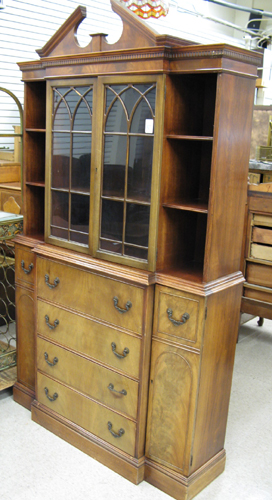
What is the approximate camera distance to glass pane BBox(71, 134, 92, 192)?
98.2 inches

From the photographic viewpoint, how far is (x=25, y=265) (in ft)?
9.72

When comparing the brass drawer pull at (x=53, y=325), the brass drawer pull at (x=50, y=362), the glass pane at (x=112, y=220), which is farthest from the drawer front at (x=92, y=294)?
the brass drawer pull at (x=50, y=362)

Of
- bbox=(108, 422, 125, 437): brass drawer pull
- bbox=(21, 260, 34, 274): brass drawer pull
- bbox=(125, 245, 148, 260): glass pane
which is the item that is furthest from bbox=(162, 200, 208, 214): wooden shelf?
bbox=(108, 422, 125, 437): brass drawer pull

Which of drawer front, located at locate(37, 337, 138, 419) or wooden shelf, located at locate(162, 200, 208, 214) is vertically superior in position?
wooden shelf, located at locate(162, 200, 208, 214)

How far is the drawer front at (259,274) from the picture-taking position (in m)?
3.81

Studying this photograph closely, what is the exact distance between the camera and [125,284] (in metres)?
2.35

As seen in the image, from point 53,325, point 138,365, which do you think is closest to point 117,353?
point 138,365

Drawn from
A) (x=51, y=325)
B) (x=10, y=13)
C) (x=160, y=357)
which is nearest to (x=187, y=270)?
(x=160, y=357)

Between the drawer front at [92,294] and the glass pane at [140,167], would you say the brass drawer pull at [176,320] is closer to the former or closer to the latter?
the drawer front at [92,294]

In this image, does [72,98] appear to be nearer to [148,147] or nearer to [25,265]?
[148,147]

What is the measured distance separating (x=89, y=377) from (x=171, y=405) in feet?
1.70

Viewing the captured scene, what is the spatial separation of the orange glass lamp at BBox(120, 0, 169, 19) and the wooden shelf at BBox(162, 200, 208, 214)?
1.32 meters

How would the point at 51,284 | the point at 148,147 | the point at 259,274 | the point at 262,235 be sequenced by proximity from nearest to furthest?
the point at 148,147
the point at 51,284
the point at 262,235
the point at 259,274

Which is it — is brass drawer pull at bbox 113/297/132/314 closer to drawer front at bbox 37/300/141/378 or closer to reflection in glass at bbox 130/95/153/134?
drawer front at bbox 37/300/141/378
